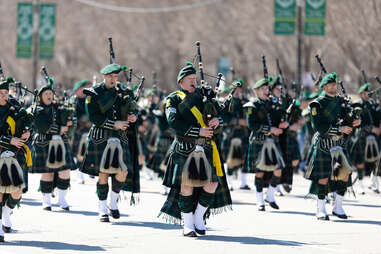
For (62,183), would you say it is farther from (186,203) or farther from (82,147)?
(82,147)

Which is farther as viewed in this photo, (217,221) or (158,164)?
(158,164)

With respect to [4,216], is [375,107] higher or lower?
higher

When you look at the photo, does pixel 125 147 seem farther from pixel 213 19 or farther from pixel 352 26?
pixel 213 19

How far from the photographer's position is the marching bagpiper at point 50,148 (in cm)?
1300

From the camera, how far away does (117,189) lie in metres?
11.8

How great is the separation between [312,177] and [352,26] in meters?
19.8

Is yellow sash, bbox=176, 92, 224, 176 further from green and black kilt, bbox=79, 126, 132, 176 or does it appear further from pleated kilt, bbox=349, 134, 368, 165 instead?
pleated kilt, bbox=349, 134, 368, 165

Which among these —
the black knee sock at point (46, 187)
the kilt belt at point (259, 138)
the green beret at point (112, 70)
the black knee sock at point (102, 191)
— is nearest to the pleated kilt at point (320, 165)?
the kilt belt at point (259, 138)

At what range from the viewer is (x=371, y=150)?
16516 mm

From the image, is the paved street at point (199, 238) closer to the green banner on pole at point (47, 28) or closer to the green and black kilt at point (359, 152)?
the green and black kilt at point (359, 152)

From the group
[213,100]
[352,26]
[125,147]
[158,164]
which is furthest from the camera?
[352,26]

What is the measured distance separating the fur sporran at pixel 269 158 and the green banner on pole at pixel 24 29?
2134cm

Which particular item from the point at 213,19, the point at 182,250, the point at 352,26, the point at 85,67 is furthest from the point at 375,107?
the point at 85,67

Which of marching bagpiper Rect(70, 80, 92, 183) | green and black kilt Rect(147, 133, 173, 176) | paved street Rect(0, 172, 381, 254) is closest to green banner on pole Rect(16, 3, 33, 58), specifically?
marching bagpiper Rect(70, 80, 92, 183)
